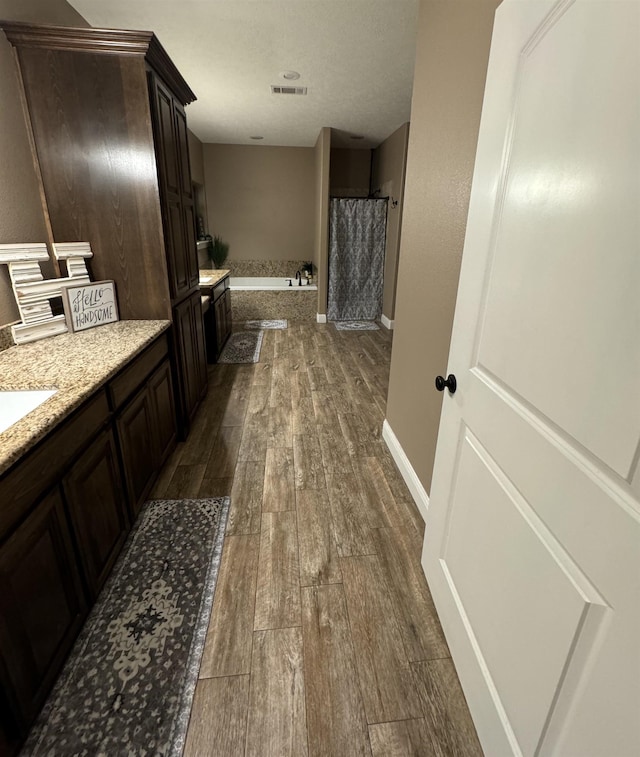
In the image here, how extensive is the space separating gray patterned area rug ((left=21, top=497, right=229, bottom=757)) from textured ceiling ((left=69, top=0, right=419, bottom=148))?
10.1 feet

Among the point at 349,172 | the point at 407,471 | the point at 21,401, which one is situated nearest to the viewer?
the point at 21,401

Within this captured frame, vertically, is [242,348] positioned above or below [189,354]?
below

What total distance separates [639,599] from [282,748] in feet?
3.48

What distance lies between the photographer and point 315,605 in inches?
58.4

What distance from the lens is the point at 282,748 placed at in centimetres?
107

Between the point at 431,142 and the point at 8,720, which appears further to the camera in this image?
the point at 431,142

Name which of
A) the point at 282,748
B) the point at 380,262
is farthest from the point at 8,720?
the point at 380,262

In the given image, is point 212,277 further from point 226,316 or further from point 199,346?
point 199,346

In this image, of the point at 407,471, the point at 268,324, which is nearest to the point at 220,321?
the point at 268,324

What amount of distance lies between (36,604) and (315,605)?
0.92 m

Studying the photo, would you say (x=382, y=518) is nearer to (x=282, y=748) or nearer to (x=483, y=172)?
(x=282, y=748)

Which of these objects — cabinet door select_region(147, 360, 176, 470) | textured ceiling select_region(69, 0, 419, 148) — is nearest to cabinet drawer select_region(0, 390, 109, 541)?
cabinet door select_region(147, 360, 176, 470)

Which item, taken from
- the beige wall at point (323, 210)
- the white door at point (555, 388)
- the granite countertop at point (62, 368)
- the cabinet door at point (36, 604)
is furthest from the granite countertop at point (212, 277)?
the white door at point (555, 388)

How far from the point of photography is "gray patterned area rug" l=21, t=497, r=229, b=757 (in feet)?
3.56
